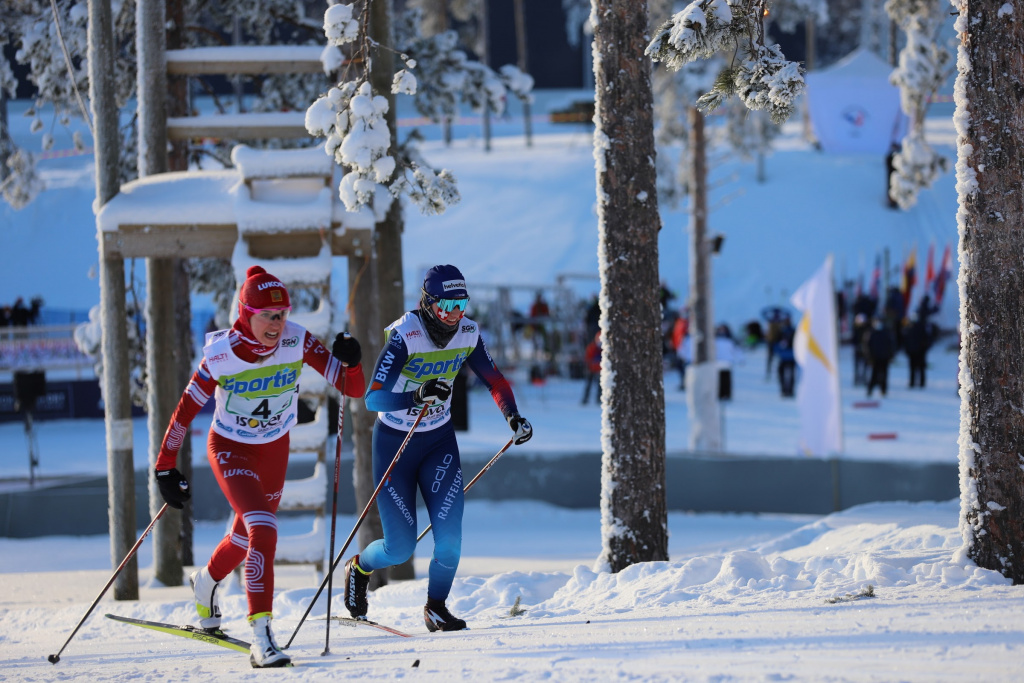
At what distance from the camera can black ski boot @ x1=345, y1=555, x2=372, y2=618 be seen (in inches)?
230

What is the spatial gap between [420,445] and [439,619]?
977mm

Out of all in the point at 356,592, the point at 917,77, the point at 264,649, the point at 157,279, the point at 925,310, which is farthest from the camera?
the point at 925,310

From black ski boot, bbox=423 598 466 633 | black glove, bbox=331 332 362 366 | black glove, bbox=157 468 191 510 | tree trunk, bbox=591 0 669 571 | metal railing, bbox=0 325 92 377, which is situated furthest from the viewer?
metal railing, bbox=0 325 92 377

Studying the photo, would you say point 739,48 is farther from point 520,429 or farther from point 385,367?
point 385,367

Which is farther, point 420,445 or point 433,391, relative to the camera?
point 420,445

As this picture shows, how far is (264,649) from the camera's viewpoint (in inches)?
184

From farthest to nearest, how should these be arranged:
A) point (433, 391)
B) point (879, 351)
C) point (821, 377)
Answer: point (879, 351) → point (821, 377) → point (433, 391)

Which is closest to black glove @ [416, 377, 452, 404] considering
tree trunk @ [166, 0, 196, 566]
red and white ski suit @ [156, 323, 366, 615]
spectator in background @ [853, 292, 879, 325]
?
red and white ski suit @ [156, 323, 366, 615]

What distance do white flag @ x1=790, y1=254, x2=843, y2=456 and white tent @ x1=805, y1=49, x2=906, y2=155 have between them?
Answer: 795 inches

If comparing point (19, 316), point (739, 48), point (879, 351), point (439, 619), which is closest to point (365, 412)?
point (439, 619)

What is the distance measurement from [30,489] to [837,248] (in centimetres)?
2868

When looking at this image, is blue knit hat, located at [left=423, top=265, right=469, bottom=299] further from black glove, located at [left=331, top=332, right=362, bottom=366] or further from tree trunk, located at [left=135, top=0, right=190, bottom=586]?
tree trunk, located at [left=135, top=0, right=190, bottom=586]

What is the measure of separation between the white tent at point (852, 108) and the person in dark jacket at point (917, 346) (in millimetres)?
12538

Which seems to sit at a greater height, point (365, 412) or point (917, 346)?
point (365, 412)
